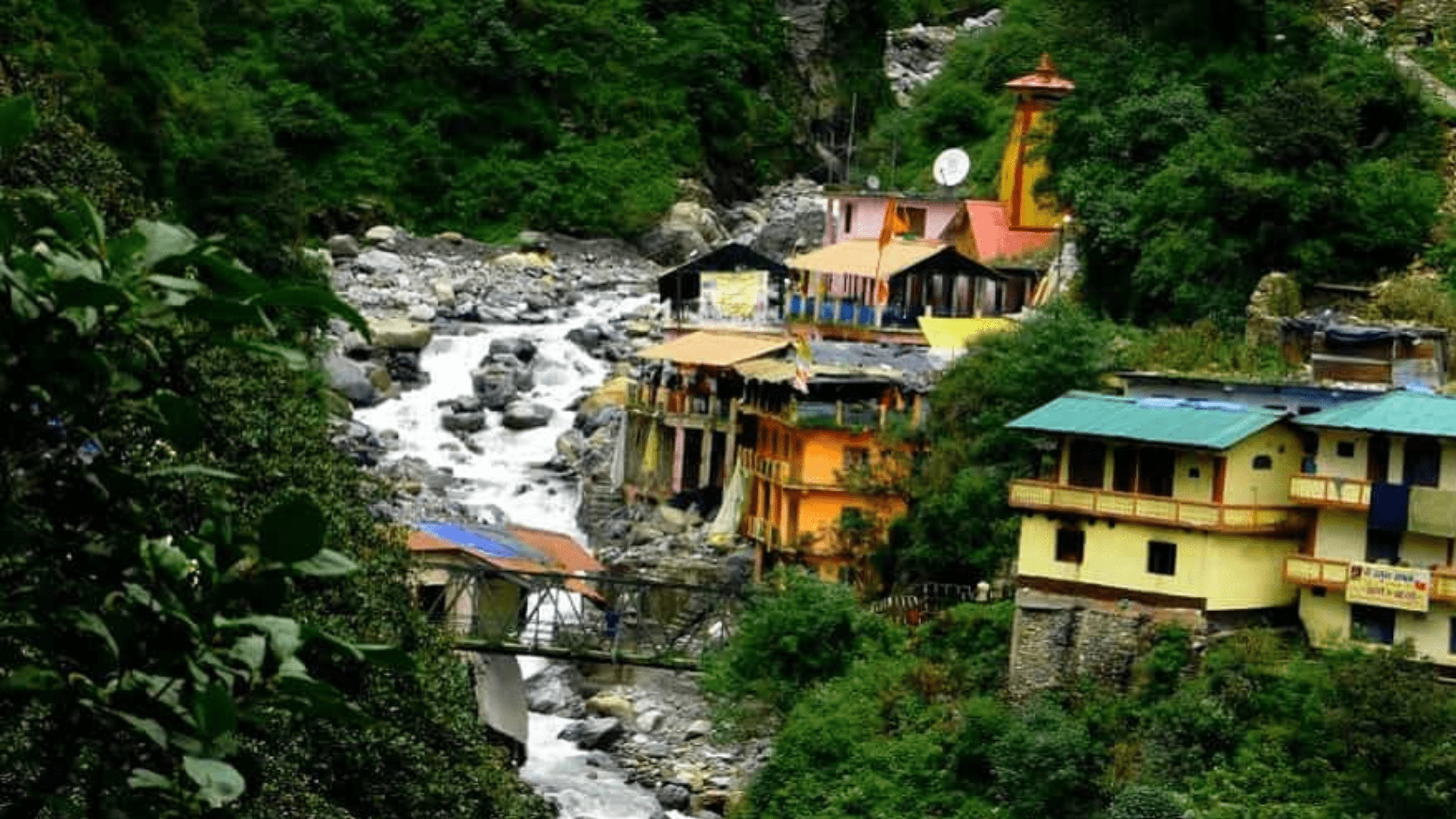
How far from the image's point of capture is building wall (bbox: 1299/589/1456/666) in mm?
25938

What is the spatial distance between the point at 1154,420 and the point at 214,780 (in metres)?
24.2

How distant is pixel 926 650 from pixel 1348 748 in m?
6.11

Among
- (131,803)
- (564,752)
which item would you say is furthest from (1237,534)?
(131,803)

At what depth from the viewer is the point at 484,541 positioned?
3638cm

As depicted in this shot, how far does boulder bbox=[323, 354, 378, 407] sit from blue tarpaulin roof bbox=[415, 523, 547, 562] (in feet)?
34.9

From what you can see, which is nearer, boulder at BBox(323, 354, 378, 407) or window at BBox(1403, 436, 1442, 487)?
window at BBox(1403, 436, 1442, 487)

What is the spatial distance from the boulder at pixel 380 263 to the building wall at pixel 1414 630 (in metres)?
35.8

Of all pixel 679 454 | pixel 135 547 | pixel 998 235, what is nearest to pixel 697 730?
pixel 679 454

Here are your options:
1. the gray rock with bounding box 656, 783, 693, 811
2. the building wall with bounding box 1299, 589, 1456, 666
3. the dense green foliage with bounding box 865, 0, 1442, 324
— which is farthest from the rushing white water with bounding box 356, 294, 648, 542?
the building wall with bounding box 1299, 589, 1456, 666

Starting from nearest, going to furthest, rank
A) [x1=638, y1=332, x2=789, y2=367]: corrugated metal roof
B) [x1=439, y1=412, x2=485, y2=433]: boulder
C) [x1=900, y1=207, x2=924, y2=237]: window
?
[x1=638, y1=332, x2=789, y2=367]: corrugated metal roof
[x1=439, y1=412, x2=485, y2=433]: boulder
[x1=900, y1=207, x2=924, y2=237]: window

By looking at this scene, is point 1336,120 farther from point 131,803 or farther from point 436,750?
point 131,803

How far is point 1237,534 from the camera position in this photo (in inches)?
1075

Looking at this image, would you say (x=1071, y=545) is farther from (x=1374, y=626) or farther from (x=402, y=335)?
(x=402, y=335)

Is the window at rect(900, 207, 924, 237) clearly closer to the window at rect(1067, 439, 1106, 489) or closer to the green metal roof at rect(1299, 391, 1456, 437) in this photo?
the window at rect(1067, 439, 1106, 489)
